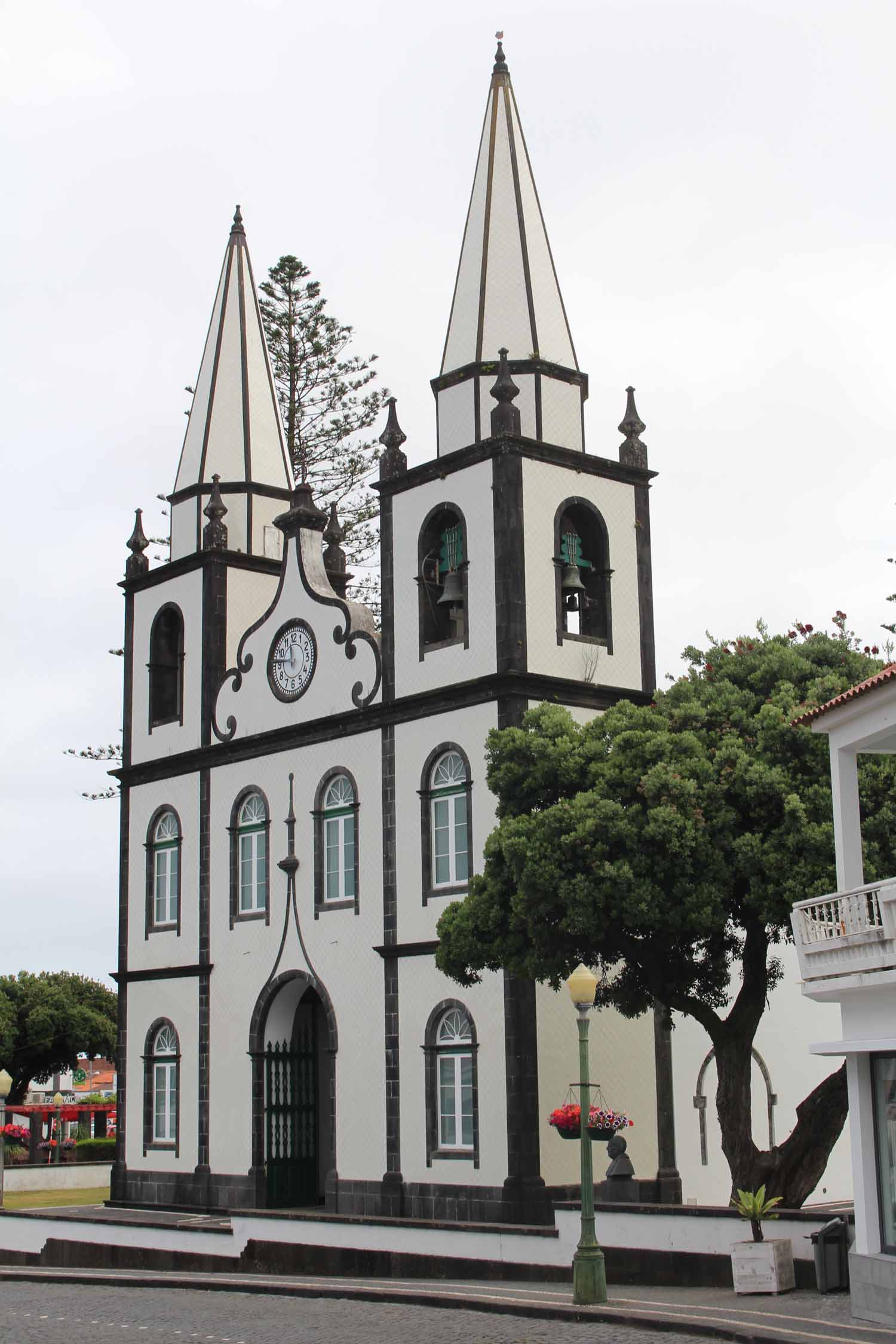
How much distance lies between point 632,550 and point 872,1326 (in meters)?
13.7

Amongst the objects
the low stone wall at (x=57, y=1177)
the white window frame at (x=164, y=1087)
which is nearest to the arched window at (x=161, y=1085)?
the white window frame at (x=164, y=1087)

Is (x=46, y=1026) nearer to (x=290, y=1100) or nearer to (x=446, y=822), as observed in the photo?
(x=290, y=1100)

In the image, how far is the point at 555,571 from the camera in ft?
82.0

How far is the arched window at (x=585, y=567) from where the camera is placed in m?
25.3

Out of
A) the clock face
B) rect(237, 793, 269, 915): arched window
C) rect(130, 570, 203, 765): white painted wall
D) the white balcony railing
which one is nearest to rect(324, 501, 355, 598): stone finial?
the clock face

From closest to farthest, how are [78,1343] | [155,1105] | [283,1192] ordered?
[78,1343] → [283,1192] → [155,1105]

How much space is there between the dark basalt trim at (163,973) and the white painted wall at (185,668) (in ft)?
12.3

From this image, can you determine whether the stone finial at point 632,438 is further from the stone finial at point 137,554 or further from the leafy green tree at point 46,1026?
the leafy green tree at point 46,1026

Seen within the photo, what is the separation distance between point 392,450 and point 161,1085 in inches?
454

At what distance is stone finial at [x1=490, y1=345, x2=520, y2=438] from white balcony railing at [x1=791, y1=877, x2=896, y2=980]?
9.92 meters

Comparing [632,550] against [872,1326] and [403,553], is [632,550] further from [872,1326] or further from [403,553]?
[872,1326]

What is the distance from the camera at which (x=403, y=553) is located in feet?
86.7

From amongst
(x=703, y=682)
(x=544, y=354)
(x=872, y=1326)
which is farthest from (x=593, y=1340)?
(x=544, y=354)

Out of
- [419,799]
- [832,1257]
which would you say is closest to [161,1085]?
[419,799]
